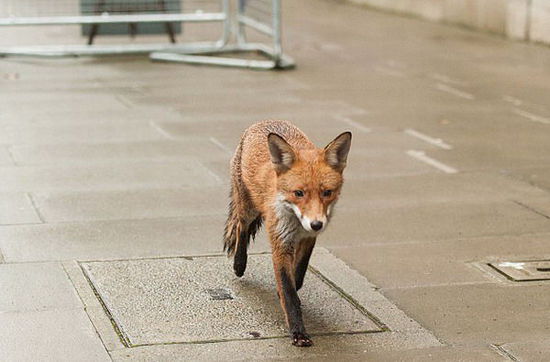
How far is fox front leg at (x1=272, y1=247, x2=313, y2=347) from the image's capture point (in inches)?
227

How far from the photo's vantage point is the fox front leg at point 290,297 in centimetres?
577

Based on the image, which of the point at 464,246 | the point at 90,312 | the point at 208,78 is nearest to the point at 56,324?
the point at 90,312

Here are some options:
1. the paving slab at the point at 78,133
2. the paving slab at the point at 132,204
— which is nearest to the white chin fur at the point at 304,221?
the paving slab at the point at 132,204

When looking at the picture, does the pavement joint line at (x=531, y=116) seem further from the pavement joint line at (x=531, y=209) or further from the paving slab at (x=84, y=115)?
the paving slab at (x=84, y=115)

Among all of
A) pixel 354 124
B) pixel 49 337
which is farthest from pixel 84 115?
pixel 49 337

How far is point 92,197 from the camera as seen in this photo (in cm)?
892

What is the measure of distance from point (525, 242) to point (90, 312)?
3.10m

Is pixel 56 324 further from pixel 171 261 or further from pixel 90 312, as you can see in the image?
pixel 171 261

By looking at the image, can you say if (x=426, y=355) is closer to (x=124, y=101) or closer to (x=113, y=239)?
(x=113, y=239)

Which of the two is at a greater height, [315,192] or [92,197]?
[315,192]

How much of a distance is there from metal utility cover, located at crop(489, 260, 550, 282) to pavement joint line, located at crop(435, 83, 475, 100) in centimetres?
697

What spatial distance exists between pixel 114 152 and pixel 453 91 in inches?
215

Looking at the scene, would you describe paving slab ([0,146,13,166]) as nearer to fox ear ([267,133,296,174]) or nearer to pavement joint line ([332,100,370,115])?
pavement joint line ([332,100,370,115])

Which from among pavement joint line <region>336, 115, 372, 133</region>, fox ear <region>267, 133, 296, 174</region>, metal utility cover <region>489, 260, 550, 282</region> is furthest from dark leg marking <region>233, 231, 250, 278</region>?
pavement joint line <region>336, 115, 372, 133</region>
